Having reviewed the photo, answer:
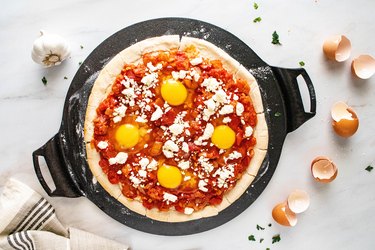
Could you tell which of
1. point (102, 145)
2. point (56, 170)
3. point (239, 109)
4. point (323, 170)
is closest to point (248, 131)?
point (239, 109)

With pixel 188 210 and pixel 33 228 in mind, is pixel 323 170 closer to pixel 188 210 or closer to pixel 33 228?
pixel 188 210

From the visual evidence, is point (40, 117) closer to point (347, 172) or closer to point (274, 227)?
point (274, 227)

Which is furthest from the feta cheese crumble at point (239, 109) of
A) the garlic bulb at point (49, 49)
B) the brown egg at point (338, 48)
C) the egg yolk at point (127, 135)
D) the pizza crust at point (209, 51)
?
the garlic bulb at point (49, 49)

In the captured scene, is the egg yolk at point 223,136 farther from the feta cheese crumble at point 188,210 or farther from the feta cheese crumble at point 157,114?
the feta cheese crumble at point 188,210

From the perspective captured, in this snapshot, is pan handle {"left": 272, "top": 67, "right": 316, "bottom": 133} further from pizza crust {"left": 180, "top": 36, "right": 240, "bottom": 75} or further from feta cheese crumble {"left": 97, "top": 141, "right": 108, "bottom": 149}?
feta cheese crumble {"left": 97, "top": 141, "right": 108, "bottom": 149}

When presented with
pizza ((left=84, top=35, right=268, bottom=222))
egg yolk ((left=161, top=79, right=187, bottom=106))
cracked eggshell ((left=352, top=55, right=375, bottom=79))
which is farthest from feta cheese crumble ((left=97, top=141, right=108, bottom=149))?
cracked eggshell ((left=352, top=55, right=375, bottom=79))
